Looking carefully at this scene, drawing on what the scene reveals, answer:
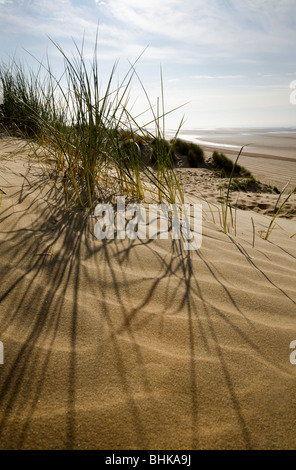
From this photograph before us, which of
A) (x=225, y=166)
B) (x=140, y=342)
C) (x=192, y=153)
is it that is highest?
(x=192, y=153)

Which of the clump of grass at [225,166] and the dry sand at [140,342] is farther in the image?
the clump of grass at [225,166]

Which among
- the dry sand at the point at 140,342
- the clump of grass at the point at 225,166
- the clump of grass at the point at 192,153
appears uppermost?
the clump of grass at the point at 192,153

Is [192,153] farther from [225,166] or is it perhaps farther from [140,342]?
[140,342]

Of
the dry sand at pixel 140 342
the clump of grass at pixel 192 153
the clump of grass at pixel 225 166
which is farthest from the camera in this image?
the clump of grass at pixel 192 153

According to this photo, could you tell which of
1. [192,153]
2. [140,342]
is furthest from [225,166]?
[140,342]

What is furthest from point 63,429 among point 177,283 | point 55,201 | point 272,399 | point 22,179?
point 22,179

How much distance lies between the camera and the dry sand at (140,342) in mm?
749

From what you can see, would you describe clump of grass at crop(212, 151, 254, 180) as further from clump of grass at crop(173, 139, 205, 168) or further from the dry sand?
the dry sand

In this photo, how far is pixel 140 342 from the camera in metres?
0.97

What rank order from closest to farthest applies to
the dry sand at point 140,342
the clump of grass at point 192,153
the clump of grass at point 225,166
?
the dry sand at point 140,342
the clump of grass at point 225,166
the clump of grass at point 192,153

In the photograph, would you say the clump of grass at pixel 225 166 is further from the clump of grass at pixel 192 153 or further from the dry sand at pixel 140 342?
the dry sand at pixel 140 342

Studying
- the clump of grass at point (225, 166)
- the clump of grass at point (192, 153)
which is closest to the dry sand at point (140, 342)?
the clump of grass at point (225, 166)

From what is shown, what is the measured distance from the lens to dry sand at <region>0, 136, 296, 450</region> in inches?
29.5

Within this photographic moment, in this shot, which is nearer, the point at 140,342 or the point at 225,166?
the point at 140,342
